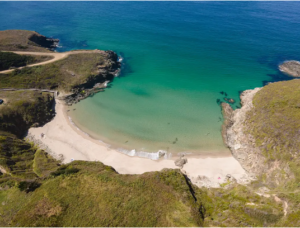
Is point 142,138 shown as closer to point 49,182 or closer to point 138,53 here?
point 49,182

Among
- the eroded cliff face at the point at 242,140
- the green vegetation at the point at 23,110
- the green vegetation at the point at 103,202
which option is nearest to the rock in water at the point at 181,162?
the green vegetation at the point at 103,202

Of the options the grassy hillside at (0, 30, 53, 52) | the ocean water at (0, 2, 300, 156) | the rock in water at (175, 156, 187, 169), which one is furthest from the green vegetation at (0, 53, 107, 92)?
the rock in water at (175, 156, 187, 169)

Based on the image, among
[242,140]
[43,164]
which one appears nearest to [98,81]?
[43,164]

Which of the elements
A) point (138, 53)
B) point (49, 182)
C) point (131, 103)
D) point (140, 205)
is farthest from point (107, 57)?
point (140, 205)

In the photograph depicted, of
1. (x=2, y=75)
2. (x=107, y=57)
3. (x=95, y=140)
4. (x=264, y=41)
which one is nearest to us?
(x=95, y=140)

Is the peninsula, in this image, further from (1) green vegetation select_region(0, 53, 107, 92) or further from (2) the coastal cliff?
(2) the coastal cliff

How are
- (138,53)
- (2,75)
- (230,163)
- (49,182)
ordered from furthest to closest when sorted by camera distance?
(138,53) → (2,75) → (230,163) → (49,182)
